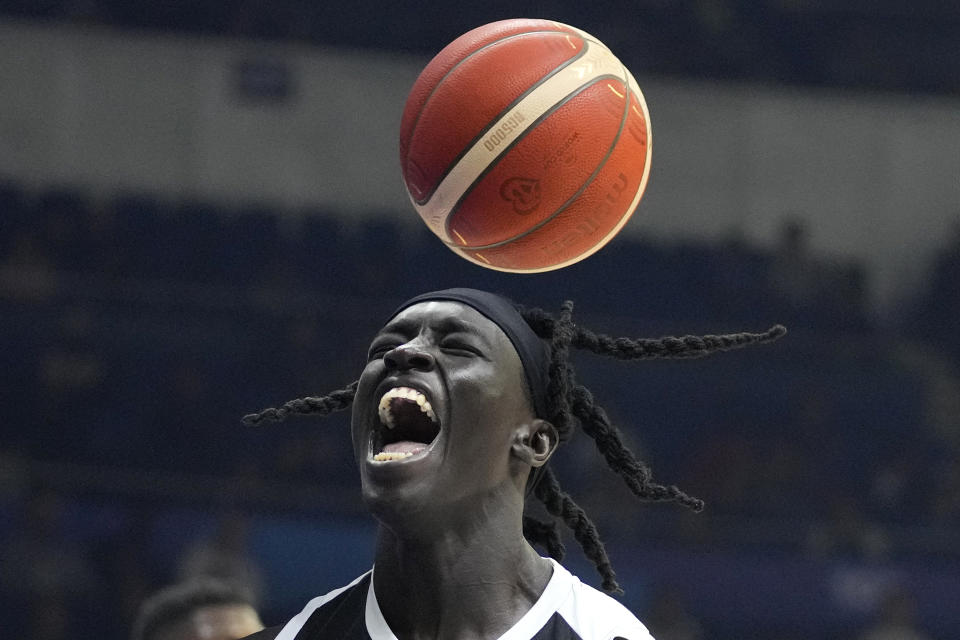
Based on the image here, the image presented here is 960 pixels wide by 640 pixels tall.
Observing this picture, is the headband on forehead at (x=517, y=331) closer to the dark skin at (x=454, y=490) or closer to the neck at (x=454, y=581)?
the dark skin at (x=454, y=490)

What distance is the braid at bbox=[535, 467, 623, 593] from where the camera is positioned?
118 inches

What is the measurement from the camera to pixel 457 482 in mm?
2607

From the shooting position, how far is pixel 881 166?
10.9 meters

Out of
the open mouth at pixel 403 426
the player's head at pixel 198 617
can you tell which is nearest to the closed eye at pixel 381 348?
the open mouth at pixel 403 426

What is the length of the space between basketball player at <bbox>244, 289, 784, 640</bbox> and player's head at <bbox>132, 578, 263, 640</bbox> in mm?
762

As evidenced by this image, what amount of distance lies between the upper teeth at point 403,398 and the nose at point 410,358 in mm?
53

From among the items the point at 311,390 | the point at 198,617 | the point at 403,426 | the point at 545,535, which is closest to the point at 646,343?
the point at 545,535

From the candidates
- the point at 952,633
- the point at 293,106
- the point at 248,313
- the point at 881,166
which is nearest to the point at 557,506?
the point at 952,633

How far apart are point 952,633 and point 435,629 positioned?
5.86 meters

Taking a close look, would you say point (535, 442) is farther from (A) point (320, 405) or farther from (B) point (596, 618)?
(A) point (320, 405)

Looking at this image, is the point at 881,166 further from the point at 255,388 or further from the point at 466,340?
the point at 466,340

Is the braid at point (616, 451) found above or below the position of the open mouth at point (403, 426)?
below

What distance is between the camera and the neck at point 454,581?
103 inches

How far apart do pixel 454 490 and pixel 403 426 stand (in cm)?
19
